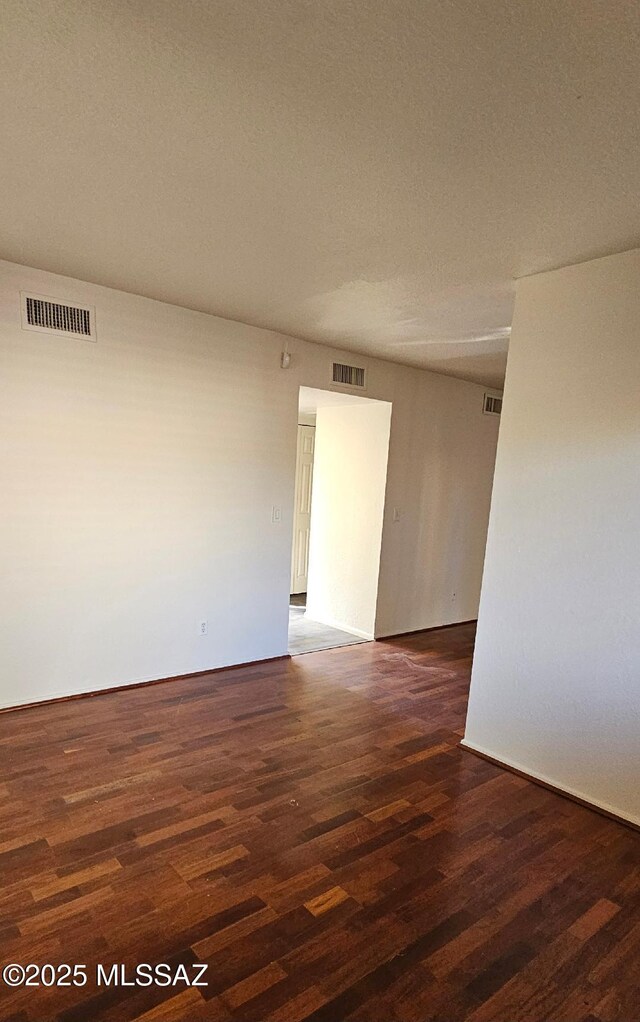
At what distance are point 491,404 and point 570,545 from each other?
134 inches

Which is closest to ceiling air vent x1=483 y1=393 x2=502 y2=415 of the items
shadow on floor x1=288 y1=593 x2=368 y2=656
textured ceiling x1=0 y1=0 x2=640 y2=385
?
shadow on floor x1=288 y1=593 x2=368 y2=656

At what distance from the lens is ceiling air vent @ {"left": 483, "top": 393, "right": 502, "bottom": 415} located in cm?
545

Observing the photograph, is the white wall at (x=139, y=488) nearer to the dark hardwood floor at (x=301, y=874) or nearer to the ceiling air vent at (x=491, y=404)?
the dark hardwood floor at (x=301, y=874)

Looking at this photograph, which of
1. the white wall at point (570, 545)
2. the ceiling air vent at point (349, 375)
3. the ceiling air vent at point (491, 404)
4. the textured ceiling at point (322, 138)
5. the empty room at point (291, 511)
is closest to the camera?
the textured ceiling at point (322, 138)

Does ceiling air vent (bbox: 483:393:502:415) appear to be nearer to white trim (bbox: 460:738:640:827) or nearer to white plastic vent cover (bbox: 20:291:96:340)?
white trim (bbox: 460:738:640:827)

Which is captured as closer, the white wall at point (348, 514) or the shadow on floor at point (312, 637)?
the shadow on floor at point (312, 637)

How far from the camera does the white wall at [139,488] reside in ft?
9.80

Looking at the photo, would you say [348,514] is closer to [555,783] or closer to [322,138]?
[555,783]

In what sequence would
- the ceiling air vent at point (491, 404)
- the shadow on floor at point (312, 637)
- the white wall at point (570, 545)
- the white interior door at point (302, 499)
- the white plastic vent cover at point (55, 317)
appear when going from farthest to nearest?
the white interior door at point (302, 499), the ceiling air vent at point (491, 404), the shadow on floor at point (312, 637), the white plastic vent cover at point (55, 317), the white wall at point (570, 545)

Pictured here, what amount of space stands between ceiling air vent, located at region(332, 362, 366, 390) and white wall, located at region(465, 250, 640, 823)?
185 cm

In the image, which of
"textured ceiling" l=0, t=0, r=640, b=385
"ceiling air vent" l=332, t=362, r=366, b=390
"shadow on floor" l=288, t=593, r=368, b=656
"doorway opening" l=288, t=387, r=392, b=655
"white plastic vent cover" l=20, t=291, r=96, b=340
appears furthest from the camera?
"doorway opening" l=288, t=387, r=392, b=655

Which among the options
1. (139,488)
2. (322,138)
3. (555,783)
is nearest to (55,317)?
(139,488)

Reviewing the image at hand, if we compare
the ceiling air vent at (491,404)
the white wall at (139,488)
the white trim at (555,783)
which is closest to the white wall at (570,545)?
the white trim at (555,783)

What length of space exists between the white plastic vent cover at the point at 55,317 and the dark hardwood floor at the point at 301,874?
2.22m
